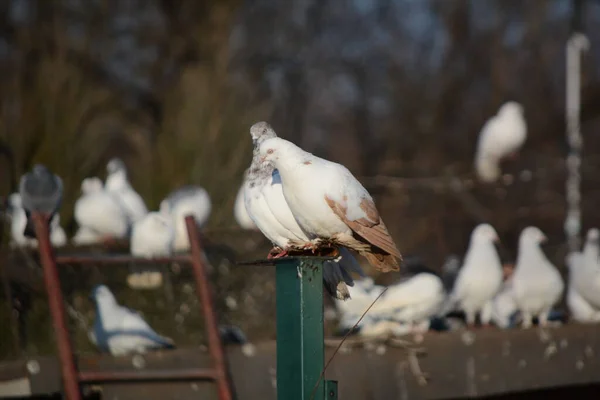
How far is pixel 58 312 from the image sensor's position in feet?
19.5

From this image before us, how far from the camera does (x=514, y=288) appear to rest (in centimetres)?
945

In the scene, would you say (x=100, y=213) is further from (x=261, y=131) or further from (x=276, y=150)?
(x=276, y=150)

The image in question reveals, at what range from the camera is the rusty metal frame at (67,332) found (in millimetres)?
5910

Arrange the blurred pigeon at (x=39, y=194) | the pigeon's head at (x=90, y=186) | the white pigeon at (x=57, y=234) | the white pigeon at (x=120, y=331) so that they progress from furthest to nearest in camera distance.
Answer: the pigeon's head at (x=90, y=186) → the white pigeon at (x=57, y=234) → the white pigeon at (x=120, y=331) → the blurred pigeon at (x=39, y=194)

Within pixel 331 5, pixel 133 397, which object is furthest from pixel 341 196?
pixel 331 5

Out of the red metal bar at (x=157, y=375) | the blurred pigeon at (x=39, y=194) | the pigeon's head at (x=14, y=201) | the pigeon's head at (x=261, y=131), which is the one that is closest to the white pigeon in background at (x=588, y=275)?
the red metal bar at (x=157, y=375)

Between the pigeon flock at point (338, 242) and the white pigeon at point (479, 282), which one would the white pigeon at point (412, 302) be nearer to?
the pigeon flock at point (338, 242)

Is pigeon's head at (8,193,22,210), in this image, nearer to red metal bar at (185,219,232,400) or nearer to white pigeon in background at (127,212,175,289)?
white pigeon in background at (127,212,175,289)

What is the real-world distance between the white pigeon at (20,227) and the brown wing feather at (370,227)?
6745 mm

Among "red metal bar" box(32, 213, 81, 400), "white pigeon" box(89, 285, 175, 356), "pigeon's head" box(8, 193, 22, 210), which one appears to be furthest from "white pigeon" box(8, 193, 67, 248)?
"red metal bar" box(32, 213, 81, 400)

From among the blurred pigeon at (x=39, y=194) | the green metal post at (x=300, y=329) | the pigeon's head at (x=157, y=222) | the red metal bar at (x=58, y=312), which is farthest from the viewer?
the pigeon's head at (x=157, y=222)

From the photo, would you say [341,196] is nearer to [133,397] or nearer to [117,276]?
[133,397]

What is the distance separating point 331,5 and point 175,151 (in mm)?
12526

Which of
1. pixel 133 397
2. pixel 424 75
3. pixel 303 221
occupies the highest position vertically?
pixel 424 75
